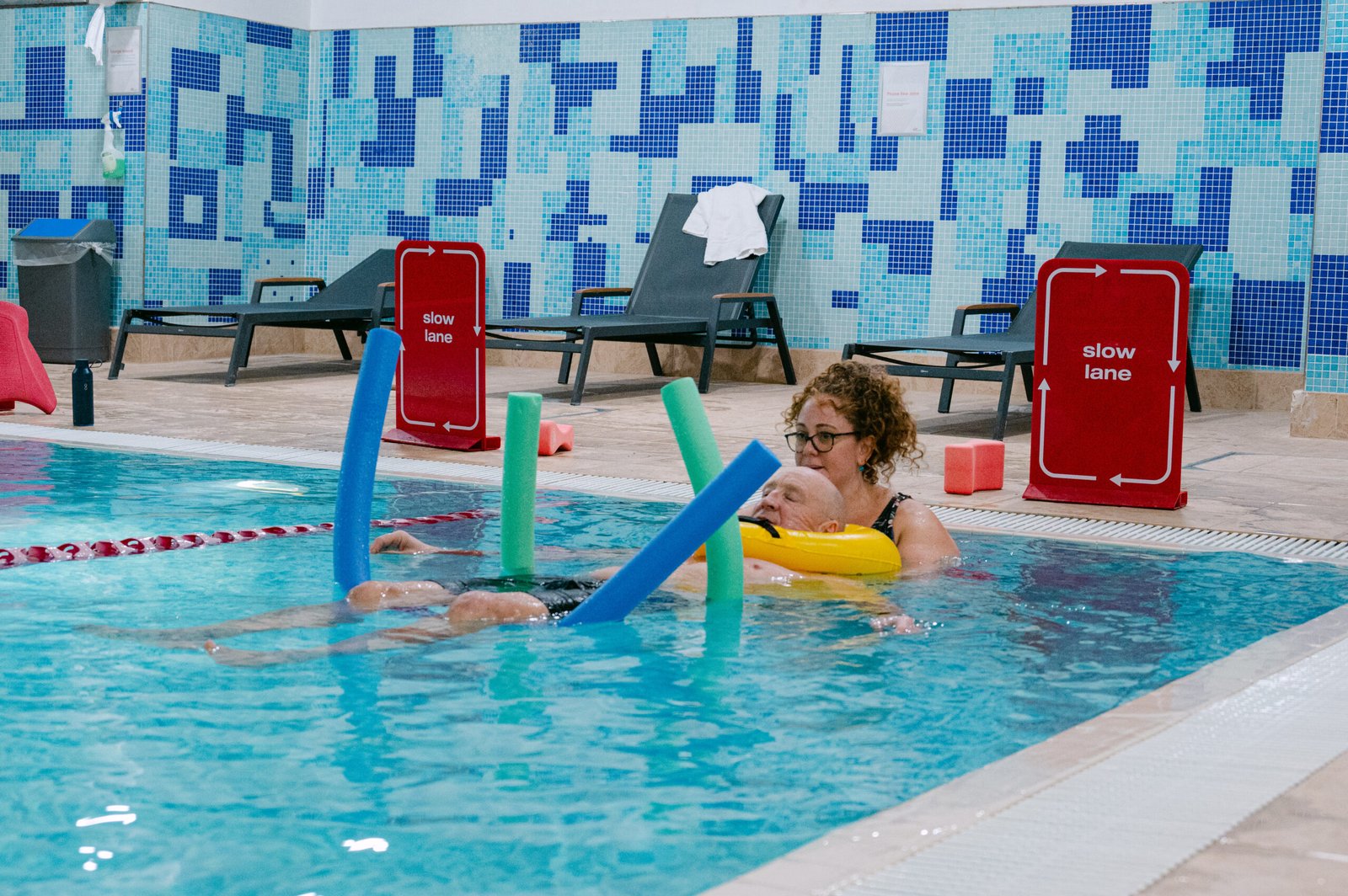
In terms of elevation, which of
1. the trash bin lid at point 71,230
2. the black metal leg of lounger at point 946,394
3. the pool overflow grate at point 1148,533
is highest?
the trash bin lid at point 71,230

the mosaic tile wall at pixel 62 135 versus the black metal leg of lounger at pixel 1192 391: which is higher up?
the mosaic tile wall at pixel 62 135

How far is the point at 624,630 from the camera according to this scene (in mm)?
4270

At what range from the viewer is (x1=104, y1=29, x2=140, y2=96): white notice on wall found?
12.8 meters

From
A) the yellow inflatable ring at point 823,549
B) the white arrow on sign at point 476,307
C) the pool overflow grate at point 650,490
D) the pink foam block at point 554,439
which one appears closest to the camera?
the yellow inflatable ring at point 823,549

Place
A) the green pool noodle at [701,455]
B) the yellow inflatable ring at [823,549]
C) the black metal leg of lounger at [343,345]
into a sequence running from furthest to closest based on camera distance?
1. the black metal leg of lounger at [343,345]
2. the yellow inflatable ring at [823,549]
3. the green pool noodle at [701,455]

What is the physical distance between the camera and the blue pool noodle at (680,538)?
3.70 metres

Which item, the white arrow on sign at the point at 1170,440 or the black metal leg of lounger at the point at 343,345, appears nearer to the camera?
the white arrow on sign at the point at 1170,440

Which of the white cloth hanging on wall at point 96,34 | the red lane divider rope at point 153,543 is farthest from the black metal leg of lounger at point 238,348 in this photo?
the red lane divider rope at point 153,543

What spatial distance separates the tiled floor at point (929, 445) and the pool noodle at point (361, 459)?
2.51m

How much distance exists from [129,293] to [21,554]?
27.0 ft

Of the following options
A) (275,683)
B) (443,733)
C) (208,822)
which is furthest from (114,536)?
(208,822)

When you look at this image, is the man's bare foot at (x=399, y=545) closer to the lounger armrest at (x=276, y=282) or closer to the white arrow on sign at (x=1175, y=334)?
the white arrow on sign at (x=1175, y=334)

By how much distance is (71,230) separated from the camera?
12.7 m

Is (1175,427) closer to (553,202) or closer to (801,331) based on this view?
(801,331)
